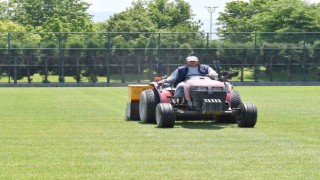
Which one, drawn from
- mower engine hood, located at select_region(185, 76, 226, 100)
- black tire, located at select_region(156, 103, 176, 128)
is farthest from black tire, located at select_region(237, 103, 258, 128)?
black tire, located at select_region(156, 103, 176, 128)

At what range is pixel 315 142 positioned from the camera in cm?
1559

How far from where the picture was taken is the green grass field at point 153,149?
1161 cm

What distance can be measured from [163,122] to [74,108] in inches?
358

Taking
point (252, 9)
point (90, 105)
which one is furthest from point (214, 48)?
point (252, 9)

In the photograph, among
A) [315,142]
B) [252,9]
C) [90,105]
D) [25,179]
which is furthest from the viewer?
[252,9]

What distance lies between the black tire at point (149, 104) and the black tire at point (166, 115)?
3.67ft

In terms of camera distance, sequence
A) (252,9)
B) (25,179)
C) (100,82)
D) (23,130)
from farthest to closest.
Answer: (252,9) → (100,82) → (23,130) → (25,179)

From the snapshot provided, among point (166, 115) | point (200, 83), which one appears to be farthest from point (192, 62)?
point (166, 115)

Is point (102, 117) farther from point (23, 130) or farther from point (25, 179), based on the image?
point (25, 179)

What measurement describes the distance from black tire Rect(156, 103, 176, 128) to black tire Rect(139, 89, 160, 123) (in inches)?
44.1

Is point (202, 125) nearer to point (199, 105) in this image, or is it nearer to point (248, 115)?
point (199, 105)

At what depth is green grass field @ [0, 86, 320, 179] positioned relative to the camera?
38.1 ft

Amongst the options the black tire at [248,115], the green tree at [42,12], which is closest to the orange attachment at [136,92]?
the black tire at [248,115]

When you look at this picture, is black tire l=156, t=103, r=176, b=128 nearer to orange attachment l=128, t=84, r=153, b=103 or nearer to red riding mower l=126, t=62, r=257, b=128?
red riding mower l=126, t=62, r=257, b=128
